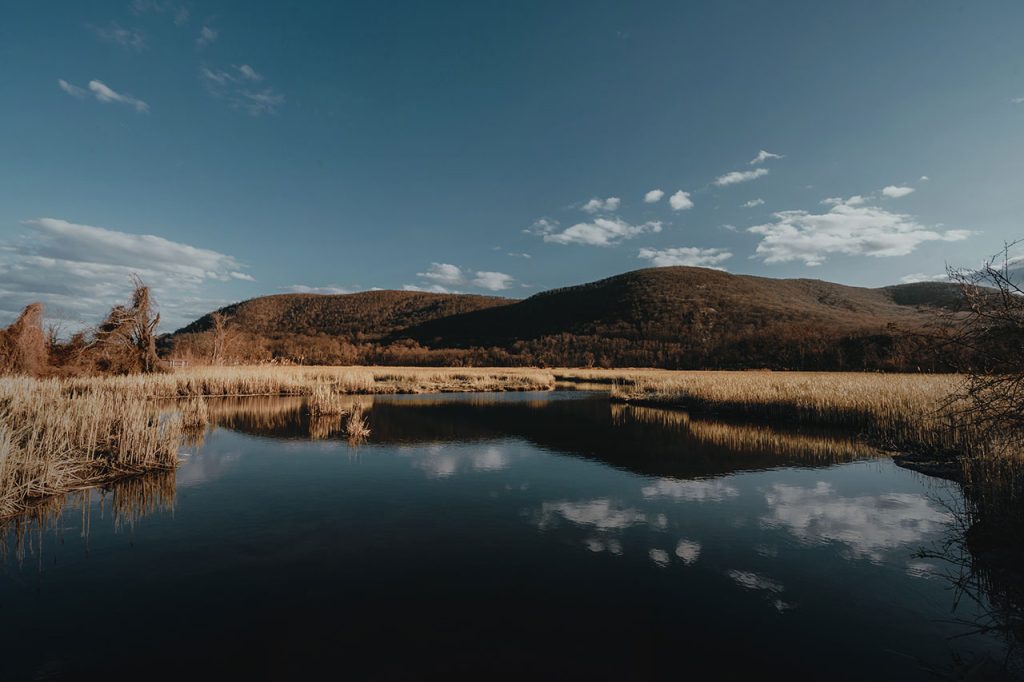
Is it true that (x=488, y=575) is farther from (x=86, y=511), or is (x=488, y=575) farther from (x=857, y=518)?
(x=86, y=511)

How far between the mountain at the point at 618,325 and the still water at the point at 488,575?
46.3 m

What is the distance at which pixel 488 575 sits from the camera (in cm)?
663

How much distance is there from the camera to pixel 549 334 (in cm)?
10431

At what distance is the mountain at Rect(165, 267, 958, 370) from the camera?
66375mm

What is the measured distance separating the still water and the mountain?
4628 centimetres

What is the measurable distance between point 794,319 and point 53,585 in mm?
96076

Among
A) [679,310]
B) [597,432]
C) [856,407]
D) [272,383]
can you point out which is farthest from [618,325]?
[597,432]

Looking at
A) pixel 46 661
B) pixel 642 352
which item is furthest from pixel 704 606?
pixel 642 352

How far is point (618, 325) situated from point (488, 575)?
9415 cm

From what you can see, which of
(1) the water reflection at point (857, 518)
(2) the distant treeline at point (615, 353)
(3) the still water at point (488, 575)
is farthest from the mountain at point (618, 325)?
(3) the still water at point (488, 575)

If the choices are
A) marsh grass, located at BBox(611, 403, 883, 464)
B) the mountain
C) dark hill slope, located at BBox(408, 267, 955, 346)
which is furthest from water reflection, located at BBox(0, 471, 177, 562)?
dark hill slope, located at BBox(408, 267, 955, 346)

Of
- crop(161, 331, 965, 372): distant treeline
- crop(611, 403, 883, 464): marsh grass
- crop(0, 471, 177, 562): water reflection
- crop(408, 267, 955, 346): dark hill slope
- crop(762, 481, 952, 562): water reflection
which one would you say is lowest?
crop(611, 403, 883, 464): marsh grass

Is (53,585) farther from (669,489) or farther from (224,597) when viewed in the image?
(669,489)

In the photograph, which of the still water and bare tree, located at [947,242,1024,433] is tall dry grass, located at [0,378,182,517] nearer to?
the still water
